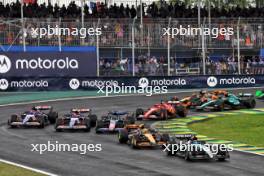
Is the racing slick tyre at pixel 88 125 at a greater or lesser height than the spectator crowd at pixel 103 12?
lesser

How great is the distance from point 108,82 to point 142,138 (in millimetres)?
19623

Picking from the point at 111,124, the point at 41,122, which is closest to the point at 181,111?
the point at 111,124

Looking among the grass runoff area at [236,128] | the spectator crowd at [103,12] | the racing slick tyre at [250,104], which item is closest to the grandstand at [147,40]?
the spectator crowd at [103,12]

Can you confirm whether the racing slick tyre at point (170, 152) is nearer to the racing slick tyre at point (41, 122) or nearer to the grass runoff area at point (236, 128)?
the grass runoff area at point (236, 128)

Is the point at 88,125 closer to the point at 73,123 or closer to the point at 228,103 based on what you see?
the point at 73,123

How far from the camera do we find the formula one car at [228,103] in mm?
34031

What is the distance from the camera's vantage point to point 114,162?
1994 centimetres

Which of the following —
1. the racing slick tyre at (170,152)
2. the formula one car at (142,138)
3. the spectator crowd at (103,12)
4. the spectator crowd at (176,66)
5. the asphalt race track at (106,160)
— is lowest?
the asphalt race track at (106,160)

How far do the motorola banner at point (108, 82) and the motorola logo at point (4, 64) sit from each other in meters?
1.03

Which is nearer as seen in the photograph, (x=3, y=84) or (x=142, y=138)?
(x=142, y=138)

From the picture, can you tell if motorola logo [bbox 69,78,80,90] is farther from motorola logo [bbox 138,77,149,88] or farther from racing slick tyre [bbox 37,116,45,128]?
racing slick tyre [bbox 37,116,45,128]

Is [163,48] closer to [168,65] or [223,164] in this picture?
[168,65]

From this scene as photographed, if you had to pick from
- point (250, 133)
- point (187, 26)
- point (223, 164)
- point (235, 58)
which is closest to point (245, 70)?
point (235, 58)

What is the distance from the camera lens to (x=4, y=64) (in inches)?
1670
